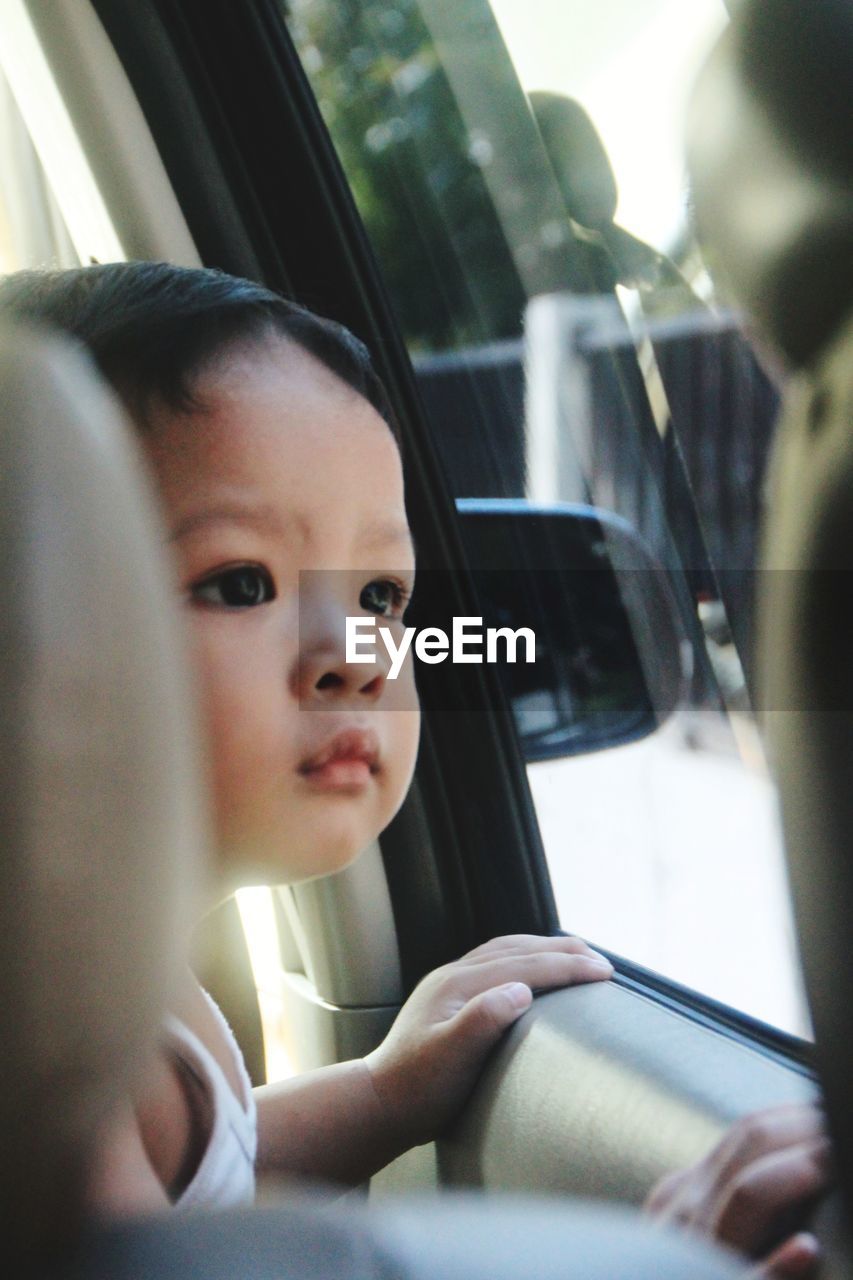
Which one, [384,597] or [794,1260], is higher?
A: [384,597]

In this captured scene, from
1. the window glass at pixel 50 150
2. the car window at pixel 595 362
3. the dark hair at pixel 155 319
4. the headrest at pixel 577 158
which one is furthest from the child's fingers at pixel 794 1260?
the window glass at pixel 50 150

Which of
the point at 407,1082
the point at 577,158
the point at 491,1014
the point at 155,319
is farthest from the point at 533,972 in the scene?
the point at 577,158

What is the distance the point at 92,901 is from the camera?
0.71 metres

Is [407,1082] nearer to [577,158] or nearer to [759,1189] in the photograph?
[759,1189]

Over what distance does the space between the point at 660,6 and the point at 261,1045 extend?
1446 mm

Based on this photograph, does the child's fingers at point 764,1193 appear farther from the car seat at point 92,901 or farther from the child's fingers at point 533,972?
the child's fingers at point 533,972

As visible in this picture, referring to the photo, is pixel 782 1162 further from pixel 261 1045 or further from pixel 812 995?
pixel 261 1045

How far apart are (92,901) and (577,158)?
1169mm

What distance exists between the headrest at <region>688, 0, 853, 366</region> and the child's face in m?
0.58

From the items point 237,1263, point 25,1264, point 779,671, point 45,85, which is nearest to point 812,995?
point 779,671

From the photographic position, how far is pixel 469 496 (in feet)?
6.19

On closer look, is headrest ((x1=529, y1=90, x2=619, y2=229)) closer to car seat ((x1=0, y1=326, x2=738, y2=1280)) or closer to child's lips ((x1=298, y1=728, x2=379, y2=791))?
child's lips ((x1=298, y1=728, x2=379, y2=791))

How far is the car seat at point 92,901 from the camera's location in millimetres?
698

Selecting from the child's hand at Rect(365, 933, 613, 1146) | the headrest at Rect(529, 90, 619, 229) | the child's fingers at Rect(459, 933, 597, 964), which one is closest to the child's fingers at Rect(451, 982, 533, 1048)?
the child's hand at Rect(365, 933, 613, 1146)
